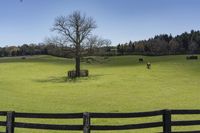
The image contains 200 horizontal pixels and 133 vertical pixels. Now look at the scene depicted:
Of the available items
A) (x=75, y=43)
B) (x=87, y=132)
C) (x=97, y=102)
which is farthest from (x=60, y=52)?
(x=87, y=132)

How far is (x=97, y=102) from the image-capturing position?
33750mm

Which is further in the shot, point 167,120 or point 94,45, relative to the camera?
point 94,45

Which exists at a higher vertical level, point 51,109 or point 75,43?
point 75,43

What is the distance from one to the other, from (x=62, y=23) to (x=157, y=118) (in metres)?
53.9

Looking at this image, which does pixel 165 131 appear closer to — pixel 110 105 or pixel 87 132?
pixel 87 132

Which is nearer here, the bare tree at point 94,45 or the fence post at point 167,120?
the fence post at point 167,120

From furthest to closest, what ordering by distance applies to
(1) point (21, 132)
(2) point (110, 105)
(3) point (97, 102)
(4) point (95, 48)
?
(4) point (95, 48)
(3) point (97, 102)
(2) point (110, 105)
(1) point (21, 132)

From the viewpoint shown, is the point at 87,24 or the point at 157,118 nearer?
the point at 157,118

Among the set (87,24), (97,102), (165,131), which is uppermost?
(87,24)

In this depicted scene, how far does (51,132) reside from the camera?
17359 millimetres

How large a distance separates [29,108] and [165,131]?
58.2ft

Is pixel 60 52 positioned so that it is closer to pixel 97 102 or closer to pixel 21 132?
pixel 97 102

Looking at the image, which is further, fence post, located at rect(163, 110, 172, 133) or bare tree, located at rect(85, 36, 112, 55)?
bare tree, located at rect(85, 36, 112, 55)

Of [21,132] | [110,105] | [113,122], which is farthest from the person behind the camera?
[110,105]
